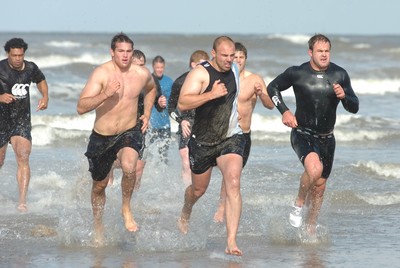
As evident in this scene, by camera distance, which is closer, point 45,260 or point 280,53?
point 45,260

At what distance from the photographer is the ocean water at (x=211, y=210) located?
9039 mm

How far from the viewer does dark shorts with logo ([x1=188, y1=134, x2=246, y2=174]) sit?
8.86 meters

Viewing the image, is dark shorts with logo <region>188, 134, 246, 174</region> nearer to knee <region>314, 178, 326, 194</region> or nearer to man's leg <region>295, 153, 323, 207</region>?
man's leg <region>295, 153, 323, 207</region>

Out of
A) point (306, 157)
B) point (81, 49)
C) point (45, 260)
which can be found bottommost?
point (45, 260)

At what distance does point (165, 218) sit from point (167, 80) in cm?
401

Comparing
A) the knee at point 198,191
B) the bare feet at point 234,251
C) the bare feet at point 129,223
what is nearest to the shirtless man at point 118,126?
the bare feet at point 129,223

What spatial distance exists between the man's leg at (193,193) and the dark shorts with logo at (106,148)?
0.61 metres

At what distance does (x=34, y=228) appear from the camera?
10258 mm

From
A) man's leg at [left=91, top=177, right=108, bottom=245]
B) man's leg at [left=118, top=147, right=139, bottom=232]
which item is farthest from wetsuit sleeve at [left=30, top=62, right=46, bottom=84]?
man's leg at [left=118, top=147, right=139, bottom=232]

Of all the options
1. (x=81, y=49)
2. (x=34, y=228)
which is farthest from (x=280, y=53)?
(x=34, y=228)

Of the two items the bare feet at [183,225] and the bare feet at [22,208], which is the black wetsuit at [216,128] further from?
the bare feet at [22,208]

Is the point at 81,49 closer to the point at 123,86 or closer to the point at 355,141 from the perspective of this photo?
the point at 355,141

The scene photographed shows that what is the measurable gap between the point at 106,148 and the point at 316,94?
81.0 inches

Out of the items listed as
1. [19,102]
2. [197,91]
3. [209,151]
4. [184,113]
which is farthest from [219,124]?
[19,102]
